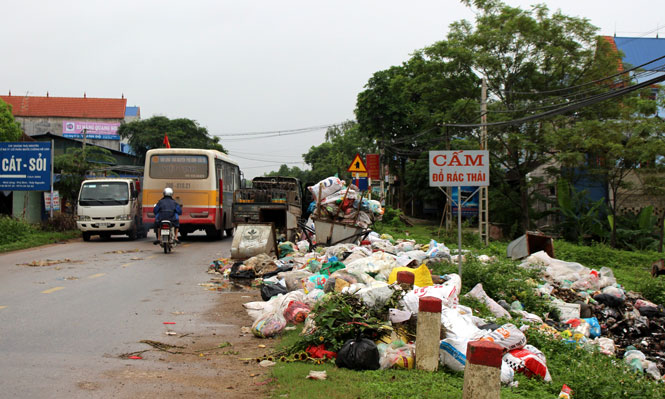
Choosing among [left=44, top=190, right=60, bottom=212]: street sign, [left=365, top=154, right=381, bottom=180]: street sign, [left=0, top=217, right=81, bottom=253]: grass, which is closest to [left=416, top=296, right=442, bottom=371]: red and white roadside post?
[left=0, top=217, right=81, bottom=253]: grass

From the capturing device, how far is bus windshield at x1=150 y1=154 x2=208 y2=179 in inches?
843

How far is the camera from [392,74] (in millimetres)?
38375

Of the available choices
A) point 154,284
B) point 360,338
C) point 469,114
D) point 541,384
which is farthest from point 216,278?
point 469,114

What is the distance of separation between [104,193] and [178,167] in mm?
2963

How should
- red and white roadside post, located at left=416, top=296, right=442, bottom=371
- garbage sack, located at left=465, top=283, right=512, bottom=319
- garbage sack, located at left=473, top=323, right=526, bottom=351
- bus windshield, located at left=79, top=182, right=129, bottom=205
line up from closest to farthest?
red and white roadside post, located at left=416, top=296, right=442, bottom=371
garbage sack, located at left=473, top=323, right=526, bottom=351
garbage sack, located at left=465, top=283, right=512, bottom=319
bus windshield, located at left=79, top=182, right=129, bottom=205

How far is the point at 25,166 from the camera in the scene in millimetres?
22203

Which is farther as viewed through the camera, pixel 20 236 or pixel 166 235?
pixel 20 236

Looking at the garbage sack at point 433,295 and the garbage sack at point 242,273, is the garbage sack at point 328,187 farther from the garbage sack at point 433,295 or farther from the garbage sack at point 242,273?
the garbage sack at point 433,295

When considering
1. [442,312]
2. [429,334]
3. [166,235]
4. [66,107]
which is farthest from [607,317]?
[66,107]

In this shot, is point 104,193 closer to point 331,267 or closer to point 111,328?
point 331,267

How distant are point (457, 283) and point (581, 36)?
21695 mm

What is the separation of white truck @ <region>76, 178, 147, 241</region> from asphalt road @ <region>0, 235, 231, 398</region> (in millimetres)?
5051

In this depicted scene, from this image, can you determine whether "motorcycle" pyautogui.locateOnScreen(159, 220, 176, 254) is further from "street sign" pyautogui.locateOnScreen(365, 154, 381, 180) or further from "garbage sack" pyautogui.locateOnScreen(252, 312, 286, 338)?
"street sign" pyautogui.locateOnScreen(365, 154, 381, 180)

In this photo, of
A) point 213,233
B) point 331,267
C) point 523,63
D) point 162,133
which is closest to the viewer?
point 331,267
